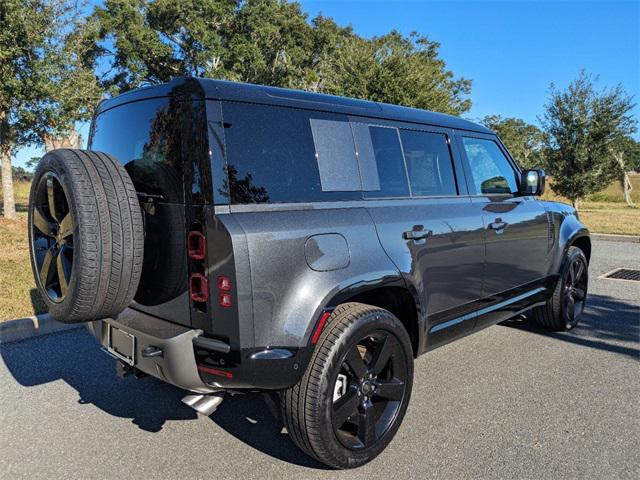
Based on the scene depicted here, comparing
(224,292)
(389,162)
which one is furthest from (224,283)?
(389,162)

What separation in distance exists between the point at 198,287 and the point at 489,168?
2721 millimetres

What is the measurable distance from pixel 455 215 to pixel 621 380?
1.91 meters

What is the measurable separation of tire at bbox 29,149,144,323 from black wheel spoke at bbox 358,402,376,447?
1.37 m

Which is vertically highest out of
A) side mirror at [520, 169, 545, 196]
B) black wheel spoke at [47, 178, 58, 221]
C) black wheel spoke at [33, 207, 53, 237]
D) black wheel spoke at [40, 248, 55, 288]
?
black wheel spoke at [47, 178, 58, 221]

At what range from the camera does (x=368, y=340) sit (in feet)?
8.93

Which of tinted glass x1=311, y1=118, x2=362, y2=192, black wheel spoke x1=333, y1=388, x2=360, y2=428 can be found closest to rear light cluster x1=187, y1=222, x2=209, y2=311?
tinted glass x1=311, y1=118, x2=362, y2=192

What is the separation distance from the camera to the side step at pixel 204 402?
245 centimetres

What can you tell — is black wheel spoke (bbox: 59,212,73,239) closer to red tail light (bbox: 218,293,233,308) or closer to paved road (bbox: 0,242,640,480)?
red tail light (bbox: 218,293,233,308)

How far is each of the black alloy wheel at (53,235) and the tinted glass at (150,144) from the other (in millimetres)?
383

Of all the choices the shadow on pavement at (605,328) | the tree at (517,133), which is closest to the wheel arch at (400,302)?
the shadow on pavement at (605,328)

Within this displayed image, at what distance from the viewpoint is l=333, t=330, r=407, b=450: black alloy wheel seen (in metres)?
2.56

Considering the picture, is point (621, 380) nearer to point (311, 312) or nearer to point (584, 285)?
point (584, 285)

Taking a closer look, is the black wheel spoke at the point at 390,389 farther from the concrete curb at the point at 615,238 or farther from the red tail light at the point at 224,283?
the concrete curb at the point at 615,238

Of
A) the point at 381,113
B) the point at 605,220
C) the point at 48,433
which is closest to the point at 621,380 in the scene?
the point at 381,113
